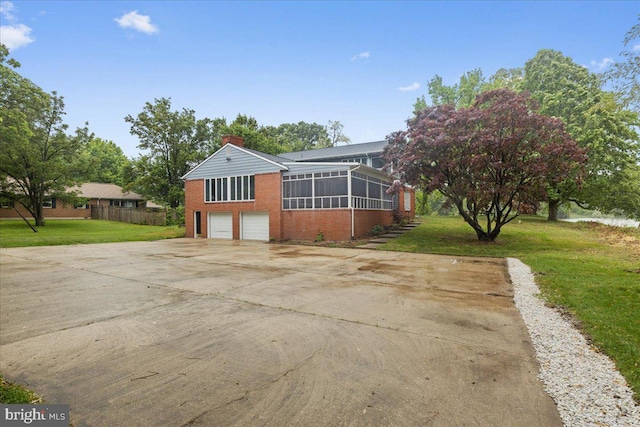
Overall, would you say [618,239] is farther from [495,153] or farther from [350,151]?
[350,151]

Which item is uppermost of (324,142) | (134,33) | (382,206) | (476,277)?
(324,142)

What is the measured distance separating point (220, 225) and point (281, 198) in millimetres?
5729

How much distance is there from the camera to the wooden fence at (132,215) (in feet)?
102

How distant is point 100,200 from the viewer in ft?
125

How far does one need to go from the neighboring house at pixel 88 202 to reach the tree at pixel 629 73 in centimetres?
3990

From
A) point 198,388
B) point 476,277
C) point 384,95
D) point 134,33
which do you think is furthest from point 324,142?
point 198,388

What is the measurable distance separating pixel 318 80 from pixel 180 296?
18.8 meters

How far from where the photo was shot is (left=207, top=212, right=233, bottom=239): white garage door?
69.8ft

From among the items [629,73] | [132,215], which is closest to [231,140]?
[132,215]

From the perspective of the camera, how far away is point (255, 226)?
66.3ft

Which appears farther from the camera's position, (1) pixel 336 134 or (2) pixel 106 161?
(1) pixel 336 134

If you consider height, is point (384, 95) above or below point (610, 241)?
above

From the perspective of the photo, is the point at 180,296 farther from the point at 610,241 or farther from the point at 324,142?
the point at 324,142

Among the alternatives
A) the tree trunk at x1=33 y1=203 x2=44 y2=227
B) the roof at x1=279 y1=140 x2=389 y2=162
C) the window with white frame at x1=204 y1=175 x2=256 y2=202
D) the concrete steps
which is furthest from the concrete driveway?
the tree trunk at x1=33 y1=203 x2=44 y2=227
